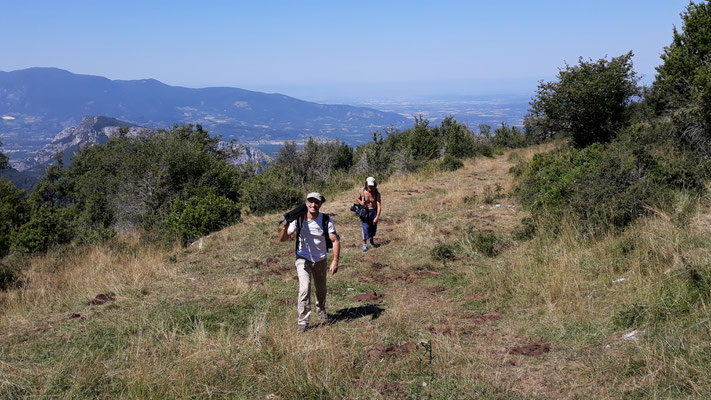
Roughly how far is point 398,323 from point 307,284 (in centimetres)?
113

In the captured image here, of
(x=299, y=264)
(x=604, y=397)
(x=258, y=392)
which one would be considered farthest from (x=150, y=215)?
(x=604, y=397)

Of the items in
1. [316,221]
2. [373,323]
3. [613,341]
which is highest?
[316,221]

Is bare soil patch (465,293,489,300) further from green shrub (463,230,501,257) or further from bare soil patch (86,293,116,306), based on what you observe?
bare soil patch (86,293,116,306)

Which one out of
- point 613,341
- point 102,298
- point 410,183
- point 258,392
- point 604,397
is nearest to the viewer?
point 604,397

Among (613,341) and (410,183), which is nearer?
(613,341)

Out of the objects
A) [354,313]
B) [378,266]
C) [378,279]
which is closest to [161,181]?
[378,266]

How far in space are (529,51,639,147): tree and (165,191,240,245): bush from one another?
14160mm

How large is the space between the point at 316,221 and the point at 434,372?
2284 millimetres

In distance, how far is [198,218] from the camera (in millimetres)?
13555

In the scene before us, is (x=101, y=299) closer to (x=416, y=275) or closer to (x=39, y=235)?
(x=416, y=275)

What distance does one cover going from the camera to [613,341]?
13.5 feet

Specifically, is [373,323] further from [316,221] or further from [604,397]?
[604,397]

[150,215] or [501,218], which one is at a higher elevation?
[501,218]

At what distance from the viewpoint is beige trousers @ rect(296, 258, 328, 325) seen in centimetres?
520
